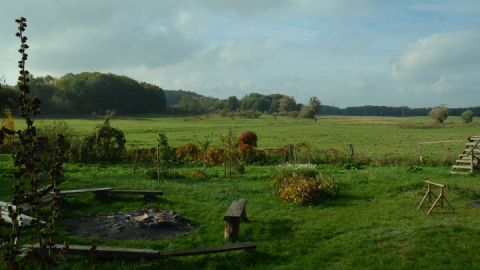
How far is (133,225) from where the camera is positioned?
36.7 feet

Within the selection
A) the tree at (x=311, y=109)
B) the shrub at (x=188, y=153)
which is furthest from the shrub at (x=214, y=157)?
the tree at (x=311, y=109)

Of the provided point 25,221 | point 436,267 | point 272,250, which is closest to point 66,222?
point 25,221

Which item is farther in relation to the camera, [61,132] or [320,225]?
[61,132]

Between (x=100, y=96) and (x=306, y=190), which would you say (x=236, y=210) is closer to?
(x=306, y=190)

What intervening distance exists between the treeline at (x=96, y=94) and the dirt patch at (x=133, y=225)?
8847 cm

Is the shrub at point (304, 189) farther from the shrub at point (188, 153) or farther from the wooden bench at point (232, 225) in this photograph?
the shrub at point (188, 153)

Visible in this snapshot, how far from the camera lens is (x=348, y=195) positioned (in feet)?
50.9

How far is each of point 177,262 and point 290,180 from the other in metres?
7.93

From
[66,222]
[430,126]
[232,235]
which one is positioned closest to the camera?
[232,235]

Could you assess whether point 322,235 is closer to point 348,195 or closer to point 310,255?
point 310,255

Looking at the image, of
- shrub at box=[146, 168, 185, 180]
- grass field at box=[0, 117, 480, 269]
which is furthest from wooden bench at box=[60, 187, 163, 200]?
shrub at box=[146, 168, 185, 180]

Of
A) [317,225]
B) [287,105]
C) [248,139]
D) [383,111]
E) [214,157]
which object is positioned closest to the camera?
[317,225]

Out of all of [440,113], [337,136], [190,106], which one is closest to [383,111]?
[440,113]

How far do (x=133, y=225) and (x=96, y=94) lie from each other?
347 feet
